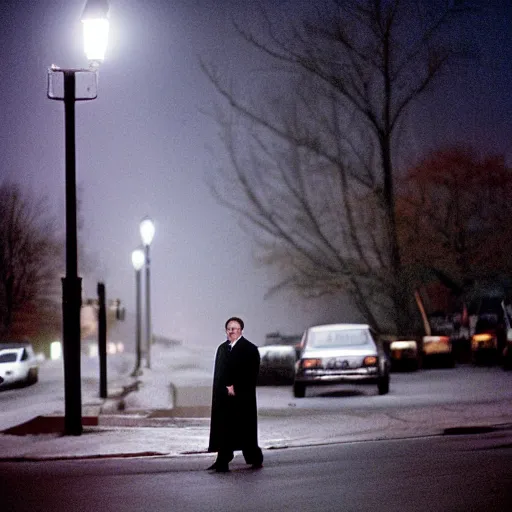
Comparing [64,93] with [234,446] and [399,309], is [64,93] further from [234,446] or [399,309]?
[399,309]

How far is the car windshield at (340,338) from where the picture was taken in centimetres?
2406

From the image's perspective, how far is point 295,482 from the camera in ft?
35.3

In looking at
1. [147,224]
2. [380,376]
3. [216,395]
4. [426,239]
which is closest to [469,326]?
[426,239]

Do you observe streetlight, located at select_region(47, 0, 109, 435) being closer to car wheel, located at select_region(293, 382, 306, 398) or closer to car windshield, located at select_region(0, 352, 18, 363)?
car wheel, located at select_region(293, 382, 306, 398)

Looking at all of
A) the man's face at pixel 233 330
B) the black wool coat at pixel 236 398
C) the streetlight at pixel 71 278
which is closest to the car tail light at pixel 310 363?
the streetlight at pixel 71 278

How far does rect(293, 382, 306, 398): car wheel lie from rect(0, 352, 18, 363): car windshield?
12.2 m

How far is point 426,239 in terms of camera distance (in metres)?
39.1

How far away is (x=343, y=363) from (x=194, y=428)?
247 inches

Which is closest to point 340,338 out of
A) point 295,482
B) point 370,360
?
point 370,360

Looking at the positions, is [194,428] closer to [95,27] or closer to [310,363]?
[95,27]

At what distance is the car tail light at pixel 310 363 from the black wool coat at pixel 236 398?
1105 cm

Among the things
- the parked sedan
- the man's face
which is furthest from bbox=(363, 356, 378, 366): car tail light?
the man's face

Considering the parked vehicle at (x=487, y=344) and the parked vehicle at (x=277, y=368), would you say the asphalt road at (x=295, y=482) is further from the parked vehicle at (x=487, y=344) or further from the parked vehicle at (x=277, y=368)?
the parked vehicle at (x=487, y=344)

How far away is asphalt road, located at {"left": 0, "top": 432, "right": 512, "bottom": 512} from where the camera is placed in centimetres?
939
